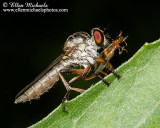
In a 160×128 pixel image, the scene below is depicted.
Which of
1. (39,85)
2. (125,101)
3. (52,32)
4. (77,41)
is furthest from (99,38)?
(52,32)

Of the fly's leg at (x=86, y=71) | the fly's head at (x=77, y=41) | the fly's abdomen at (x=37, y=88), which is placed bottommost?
the fly's abdomen at (x=37, y=88)

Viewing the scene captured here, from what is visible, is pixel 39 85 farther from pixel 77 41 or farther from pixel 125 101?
pixel 125 101

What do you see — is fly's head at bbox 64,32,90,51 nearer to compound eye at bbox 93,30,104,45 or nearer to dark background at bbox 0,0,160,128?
compound eye at bbox 93,30,104,45

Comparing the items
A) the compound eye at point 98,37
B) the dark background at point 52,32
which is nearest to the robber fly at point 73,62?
the compound eye at point 98,37

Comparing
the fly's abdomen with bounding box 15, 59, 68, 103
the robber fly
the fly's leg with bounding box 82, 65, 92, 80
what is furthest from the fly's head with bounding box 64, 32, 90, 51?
the fly's leg with bounding box 82, 65, 92, 80

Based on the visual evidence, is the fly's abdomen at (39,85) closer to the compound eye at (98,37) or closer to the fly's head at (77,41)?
the fly's head at (77,41)

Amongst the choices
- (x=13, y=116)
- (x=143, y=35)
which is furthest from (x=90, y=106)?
(x=143, y=35)
